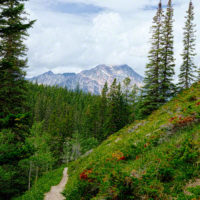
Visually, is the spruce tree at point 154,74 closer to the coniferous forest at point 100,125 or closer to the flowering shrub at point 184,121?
the coniferous forest at point 100,125

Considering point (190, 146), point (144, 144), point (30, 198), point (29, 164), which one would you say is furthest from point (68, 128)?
point (190, 146)

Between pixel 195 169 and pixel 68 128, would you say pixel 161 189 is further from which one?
pixel 68 128

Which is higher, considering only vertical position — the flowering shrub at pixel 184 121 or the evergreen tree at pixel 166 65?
the evergreen tree at pixel 166 65

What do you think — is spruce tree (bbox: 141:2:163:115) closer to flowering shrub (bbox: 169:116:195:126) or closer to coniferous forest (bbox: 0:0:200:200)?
coniferous forest (bbox: 0:0:200:200)

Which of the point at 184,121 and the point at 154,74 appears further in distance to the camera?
the point at 154,74

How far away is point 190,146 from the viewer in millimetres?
7691

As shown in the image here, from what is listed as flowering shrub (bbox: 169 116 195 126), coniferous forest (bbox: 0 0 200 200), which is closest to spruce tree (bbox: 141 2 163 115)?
coniferous forest (bbox: 0 0 200 200)

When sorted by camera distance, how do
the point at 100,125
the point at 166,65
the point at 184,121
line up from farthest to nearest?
1. the point at 100,125
2. the point at 166,65
3. the point at 184,121

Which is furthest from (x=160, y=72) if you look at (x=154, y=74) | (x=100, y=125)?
(x=100, y=125)

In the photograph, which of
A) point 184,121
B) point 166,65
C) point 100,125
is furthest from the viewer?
point 100,125

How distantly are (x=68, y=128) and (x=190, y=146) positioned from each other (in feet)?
155

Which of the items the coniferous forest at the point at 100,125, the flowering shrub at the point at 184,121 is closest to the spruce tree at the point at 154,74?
the coniferous forest at the point at 100,125

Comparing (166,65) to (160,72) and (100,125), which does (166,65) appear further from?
(100,125)

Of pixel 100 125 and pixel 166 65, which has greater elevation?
pixel 166 65
